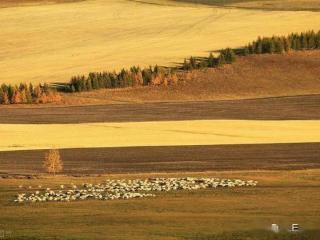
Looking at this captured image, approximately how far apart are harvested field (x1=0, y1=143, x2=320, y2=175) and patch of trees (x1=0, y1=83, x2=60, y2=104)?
65.9ft

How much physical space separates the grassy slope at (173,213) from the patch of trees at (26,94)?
31950 millimetres

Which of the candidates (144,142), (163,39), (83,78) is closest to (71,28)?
(163,39)

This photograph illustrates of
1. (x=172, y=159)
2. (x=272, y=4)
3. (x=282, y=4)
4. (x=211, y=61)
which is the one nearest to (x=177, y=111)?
(x=211, y=61)

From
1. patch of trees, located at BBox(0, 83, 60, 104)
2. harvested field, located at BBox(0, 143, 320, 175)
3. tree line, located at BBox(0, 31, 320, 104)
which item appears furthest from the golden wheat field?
harvested field, located at BBox(0, 143, 320, 175)

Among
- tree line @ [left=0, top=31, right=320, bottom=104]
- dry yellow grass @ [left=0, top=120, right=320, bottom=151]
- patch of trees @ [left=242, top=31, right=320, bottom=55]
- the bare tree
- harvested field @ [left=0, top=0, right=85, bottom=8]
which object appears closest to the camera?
the bare tree

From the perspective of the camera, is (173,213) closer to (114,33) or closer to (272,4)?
(114,33)

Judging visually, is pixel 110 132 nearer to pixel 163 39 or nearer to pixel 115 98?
pixel 115 98

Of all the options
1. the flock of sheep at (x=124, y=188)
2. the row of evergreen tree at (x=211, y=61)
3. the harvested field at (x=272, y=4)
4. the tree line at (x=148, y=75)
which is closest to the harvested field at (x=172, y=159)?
the flock of sheep at (x=124, y=188)

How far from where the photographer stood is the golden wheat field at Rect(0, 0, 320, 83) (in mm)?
88438

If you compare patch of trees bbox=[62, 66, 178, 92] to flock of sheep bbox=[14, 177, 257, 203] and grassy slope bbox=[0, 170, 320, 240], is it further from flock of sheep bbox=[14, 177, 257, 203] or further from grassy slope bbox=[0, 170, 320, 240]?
grassy slope bbox=[0, 170, 320, 240]

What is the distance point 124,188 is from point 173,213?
625 cm

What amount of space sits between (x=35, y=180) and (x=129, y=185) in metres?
4.52

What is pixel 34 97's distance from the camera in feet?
245

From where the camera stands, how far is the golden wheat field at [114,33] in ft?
290
